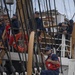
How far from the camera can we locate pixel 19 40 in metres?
8.77

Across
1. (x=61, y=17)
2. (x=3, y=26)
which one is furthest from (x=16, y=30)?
(x=61, y=17)

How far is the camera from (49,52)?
704 centimetres

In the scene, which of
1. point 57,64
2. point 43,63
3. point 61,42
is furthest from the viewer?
point 61,42

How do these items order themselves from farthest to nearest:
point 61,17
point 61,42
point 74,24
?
1. point 61,17
2. point 74,24
3. point 61,42

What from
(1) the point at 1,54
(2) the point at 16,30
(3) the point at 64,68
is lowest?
(3) the point at 64,68

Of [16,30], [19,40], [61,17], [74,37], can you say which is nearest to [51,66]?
[19,40]

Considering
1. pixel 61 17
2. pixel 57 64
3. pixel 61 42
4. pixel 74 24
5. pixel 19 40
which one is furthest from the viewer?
pixel 61 17

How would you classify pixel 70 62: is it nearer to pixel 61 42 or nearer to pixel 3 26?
pixel 61 42

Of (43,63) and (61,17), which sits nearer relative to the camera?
(43,63)

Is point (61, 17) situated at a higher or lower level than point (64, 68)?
higher

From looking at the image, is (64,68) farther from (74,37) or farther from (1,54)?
(1,54)

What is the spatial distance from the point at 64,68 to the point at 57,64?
3124 millimetres

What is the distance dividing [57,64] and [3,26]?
9.28ft

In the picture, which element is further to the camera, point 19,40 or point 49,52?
point 19,40
